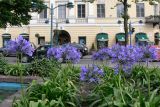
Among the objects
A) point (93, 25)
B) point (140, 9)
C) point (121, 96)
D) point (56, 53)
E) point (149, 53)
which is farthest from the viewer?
point (140, 9)

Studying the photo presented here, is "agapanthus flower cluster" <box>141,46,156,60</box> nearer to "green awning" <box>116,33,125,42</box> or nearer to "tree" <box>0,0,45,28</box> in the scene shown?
"tree" <box>0,0,45,28</box>

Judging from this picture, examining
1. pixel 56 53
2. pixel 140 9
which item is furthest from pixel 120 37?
pixel 56 53

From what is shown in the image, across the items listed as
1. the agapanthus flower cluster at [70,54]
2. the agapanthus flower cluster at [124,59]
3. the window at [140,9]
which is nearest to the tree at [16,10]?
the agapanthus flower cluster at [70,54]

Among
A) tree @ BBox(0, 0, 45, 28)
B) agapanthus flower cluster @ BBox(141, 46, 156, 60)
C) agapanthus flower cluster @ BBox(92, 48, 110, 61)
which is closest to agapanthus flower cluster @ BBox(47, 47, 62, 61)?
agapanthus flower cluster @ BBox(92, 48, 110, 61)

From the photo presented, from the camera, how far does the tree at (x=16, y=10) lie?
3216 cm

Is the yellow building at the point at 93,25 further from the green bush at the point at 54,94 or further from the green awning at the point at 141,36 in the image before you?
the green bush at the point at 54,94

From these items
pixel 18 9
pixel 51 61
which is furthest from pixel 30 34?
pixel 51 61

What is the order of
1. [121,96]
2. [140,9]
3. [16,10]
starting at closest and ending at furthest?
[121,96], [16,10], [140,9]

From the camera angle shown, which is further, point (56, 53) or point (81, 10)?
point (81, 10)

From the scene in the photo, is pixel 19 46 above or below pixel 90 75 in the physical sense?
above

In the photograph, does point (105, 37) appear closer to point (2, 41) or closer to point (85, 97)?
point (2, 41)

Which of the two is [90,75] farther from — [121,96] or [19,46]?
[19,46]

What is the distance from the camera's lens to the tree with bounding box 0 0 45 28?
105 feet

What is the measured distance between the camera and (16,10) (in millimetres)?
33094
